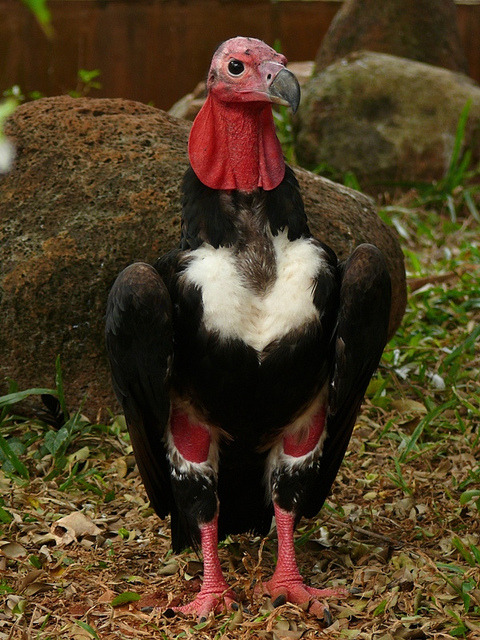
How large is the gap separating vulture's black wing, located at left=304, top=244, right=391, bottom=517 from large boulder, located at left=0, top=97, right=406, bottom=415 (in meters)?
1.35

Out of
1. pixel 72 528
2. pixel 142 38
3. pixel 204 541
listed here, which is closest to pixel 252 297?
pixel 204 541

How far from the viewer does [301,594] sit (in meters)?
2.90

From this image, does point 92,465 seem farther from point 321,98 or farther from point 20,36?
point 20,36

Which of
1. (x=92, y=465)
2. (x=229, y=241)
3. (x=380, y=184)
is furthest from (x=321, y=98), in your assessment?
(x=229, y=241)

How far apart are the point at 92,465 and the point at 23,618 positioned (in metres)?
1.11

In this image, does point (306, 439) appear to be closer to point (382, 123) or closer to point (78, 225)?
point (78, 225)

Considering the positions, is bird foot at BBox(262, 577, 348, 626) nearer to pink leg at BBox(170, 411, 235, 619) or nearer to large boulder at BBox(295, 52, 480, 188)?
pink leg at BBox(170, 411, 235, 619)

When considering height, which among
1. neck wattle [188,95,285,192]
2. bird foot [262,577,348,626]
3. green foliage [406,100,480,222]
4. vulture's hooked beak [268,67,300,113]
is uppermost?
vulture's hooked beak [268,67,300,113]

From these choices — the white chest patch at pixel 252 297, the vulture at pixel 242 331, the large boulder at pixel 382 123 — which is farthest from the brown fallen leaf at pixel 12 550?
the large boulder at pixel 382 123

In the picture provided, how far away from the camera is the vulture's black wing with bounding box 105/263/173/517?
2.61m

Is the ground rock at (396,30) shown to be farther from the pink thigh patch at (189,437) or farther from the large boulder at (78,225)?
the pink thigh patch at (189,437)

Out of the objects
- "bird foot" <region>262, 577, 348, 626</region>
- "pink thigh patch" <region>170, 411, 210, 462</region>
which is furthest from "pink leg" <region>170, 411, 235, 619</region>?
"bird foot" <region>262, 577, 348, 626</region>

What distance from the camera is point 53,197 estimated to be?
159 inches

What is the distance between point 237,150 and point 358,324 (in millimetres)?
643
